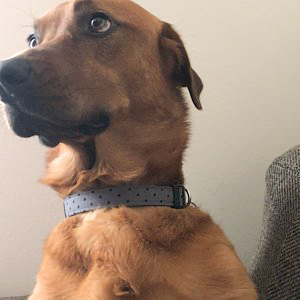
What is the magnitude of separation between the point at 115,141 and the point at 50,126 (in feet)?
0.55

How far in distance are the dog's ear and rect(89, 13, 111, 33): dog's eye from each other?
0.14 meters

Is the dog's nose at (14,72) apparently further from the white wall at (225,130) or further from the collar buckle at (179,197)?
the white wall at (225,130)

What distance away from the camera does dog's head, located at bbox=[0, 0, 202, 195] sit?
2.90ft

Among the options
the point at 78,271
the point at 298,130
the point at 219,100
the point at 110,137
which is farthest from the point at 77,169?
the point at 298,130

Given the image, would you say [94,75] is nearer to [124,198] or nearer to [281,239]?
[124,198]

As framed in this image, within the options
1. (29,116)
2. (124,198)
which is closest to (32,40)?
(29,116)

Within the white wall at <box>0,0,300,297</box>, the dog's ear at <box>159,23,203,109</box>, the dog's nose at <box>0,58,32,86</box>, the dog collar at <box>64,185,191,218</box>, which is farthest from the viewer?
the white wall at <box>0,0,300,297</box>

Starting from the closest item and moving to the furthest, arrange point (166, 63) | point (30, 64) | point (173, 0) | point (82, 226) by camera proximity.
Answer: point (30, 64)
point (82, 226)
point (166, 63)
point (173, 0)

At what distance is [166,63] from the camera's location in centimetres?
111

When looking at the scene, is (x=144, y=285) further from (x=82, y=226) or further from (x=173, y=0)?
(x=173, y=0)

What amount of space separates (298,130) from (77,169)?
2.87ft

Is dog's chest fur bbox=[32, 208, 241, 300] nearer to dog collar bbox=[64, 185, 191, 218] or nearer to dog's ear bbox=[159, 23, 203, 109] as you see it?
dog collar bbox=[64, 185, 191, 218]

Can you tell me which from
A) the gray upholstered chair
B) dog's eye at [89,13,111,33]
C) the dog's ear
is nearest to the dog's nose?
dog's eye at [89,13,111,33]

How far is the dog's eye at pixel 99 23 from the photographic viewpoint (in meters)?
1.02
